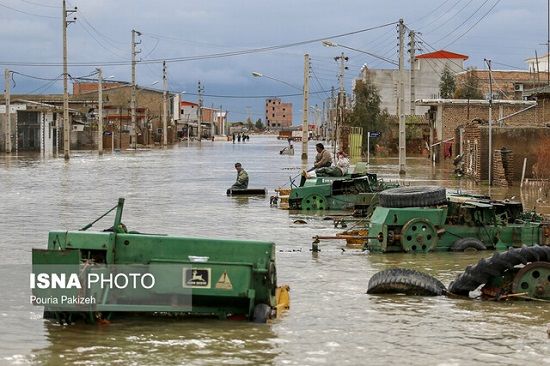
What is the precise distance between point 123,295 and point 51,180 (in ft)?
105

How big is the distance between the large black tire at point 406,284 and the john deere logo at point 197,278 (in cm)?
298

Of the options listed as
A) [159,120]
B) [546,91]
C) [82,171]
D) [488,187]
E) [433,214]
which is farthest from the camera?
[159,120]

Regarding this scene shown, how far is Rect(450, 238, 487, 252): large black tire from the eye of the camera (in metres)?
16.8

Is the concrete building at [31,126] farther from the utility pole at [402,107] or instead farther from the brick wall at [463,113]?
the utility pole at [402,107]

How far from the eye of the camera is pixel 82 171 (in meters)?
49.7

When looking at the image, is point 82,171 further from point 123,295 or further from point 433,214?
point 123,295

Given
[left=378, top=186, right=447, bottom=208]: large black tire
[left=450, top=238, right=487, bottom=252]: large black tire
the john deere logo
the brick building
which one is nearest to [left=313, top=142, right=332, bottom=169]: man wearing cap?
[left=378, top=186, right=447, bottom=208]: large black tire

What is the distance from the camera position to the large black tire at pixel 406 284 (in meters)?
12.7

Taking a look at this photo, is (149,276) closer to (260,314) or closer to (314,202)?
(260,314)

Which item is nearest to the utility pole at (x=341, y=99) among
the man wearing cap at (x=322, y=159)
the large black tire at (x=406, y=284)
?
the man wearing cap at (x=322, y=159)

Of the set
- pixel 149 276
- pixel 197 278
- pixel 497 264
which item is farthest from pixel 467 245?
pixel 149 276

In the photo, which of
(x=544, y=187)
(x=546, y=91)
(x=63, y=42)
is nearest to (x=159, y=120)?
(x=63, y=42)

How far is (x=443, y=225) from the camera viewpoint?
17.0 meters

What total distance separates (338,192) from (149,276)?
14.8 metres
